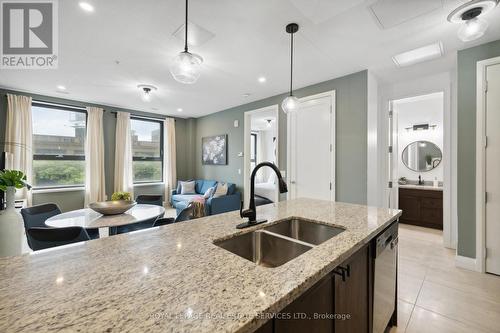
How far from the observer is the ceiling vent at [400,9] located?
5.91ft

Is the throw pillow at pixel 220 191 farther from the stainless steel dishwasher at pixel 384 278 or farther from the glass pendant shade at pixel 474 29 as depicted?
the glass pendant shade at pixel 474 29

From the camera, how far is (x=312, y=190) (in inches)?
147

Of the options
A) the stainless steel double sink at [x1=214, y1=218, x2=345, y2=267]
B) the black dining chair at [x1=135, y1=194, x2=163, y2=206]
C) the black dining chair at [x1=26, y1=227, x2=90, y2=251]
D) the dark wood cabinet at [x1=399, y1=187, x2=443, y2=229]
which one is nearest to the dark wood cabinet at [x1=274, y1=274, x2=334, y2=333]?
the stainless steel double sink at [x1=214, y1=218, x2=345, y2=267]

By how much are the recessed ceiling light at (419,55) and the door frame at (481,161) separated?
45 centimetres

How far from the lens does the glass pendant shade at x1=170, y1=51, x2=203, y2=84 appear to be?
1.66 m

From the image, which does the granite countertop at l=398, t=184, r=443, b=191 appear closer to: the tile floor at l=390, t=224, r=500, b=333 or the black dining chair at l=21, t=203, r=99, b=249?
the tile floor at l=390, t=224, r=500, b=333

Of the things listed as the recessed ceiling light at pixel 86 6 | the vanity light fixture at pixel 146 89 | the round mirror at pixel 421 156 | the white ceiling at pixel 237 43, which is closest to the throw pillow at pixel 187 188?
the vanity light fixture at pixel 146 89

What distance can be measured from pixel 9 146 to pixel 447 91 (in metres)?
7.62

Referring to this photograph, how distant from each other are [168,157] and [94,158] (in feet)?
5.74

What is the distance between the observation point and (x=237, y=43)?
2.47m

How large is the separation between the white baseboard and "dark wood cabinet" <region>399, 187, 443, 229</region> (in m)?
1.78

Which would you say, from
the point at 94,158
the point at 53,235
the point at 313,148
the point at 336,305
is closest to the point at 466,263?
the point at 313,148

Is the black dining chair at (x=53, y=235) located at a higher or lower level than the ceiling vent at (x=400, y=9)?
lower

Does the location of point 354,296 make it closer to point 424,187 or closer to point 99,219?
point 99,219
